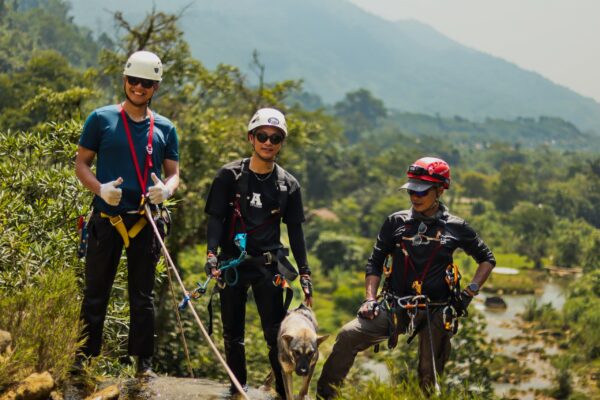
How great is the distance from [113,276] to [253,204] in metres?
1.36

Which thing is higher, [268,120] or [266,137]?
[268,120]

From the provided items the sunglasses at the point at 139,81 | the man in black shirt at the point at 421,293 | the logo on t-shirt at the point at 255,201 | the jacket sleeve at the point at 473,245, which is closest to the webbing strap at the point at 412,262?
the man in black shirt at the point at 421,293

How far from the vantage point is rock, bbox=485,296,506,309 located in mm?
54688

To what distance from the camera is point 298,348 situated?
17.2 ft

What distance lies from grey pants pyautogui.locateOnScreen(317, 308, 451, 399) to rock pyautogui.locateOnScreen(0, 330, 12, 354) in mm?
2563

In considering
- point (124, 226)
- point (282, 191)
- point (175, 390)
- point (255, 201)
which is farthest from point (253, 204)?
point (175, 390)

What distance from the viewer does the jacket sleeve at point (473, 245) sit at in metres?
6.12

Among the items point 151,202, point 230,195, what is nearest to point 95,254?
point 151,202

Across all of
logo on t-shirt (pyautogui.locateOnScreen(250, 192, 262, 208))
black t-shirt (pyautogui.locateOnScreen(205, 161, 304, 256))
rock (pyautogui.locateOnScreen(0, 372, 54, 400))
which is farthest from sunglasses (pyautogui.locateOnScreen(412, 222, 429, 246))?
rock (pyautogui.locateOnScreen(0, 372, 54, 400))

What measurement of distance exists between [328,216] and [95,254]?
2789 inches

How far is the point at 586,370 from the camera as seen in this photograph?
3362cm

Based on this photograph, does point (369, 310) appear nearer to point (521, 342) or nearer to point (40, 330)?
point (40, 330)

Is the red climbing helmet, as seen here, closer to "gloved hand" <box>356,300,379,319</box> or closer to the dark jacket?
the dark jacket

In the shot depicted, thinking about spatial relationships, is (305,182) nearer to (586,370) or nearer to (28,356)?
(586,370)
